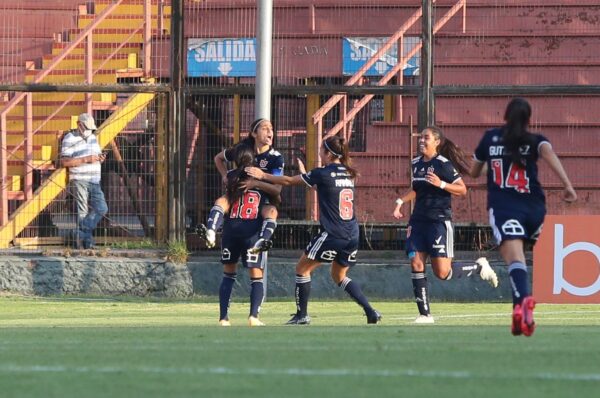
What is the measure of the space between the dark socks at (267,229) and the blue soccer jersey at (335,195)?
54 cm

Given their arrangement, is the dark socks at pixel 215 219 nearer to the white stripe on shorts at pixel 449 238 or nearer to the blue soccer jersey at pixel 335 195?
the blue soccer jersey at pixel 335 195

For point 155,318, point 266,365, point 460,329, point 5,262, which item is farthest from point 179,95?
point 266,365

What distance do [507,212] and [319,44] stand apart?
9.50 m

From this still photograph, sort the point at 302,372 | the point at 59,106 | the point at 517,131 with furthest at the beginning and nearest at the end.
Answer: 1. the point at 59,106
2. the point at 517,131
3. the point at 302,372

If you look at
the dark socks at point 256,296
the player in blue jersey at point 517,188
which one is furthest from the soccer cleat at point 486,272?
the player in blue jersey at point 517,188

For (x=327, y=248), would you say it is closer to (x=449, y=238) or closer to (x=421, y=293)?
(x=421, y=293)

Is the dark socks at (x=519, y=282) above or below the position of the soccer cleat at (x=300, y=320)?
above

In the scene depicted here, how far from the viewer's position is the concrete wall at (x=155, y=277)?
1819 centimetres

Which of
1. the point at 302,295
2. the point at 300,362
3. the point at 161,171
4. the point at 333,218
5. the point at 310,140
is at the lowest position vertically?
the point at 302,295

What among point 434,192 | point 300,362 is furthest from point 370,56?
point 300,362

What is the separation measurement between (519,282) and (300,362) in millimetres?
2588

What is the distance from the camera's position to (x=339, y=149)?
13352 mm

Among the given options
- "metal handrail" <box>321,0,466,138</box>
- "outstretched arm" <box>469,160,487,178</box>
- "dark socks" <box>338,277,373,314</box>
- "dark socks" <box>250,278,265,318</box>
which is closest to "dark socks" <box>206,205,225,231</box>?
"dark socks" <box>250,278,265,318</box>

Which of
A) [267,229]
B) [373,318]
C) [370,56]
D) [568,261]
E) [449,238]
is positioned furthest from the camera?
[370,56]
